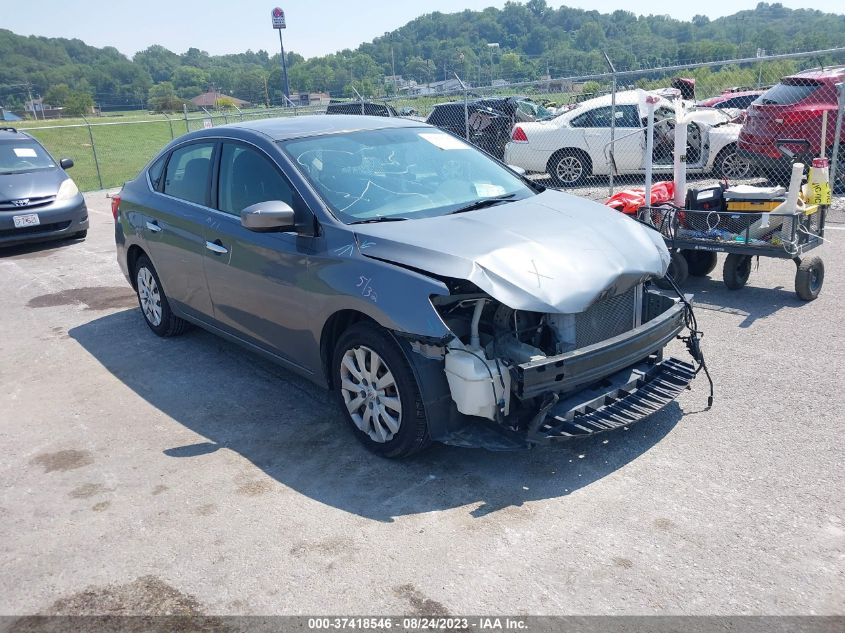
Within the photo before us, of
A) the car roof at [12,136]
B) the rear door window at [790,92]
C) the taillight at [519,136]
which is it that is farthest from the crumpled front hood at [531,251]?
the car roof at [12,136]

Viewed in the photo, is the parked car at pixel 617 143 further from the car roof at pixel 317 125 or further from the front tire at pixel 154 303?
the front tire at pixel 154 303

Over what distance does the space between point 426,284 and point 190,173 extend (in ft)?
9.22

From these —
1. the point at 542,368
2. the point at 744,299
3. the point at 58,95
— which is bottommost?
the point at 744,299

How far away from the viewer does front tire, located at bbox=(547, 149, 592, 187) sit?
1330 cm

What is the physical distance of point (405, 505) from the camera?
3.70m

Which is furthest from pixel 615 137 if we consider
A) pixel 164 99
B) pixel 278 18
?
pixel 164 99

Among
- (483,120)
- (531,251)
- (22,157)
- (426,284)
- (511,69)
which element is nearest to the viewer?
(426,284)

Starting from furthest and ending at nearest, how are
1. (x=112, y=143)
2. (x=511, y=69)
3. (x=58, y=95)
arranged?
(x=58, y=95), (x=112, y=143), (x=511, y=69)

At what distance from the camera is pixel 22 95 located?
66.4 meters

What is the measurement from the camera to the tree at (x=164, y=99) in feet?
168

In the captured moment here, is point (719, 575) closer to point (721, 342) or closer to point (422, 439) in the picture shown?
point (422, 439)

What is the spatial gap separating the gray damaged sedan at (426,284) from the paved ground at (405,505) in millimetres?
307

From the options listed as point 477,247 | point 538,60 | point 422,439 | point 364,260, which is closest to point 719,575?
point 422,439

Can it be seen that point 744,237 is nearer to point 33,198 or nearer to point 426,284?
point 426,284
